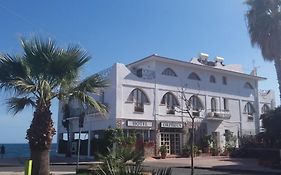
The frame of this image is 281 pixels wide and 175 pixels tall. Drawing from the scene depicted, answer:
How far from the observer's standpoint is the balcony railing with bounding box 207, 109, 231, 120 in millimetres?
38922

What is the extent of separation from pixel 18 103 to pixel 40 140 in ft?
5.92

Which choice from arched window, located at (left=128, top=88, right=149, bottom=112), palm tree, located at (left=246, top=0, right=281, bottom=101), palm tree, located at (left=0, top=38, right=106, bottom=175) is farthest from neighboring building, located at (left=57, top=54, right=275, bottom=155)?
Result: palm tree, located at (left=0, top=38, right=106, bottom=175)

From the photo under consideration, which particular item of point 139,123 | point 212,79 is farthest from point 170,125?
point 212,79

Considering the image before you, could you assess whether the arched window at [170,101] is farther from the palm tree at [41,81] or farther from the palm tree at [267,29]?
the palm tree at [41,81]

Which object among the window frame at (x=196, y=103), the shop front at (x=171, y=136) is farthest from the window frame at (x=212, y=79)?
the shop front at (x=171, y=136)

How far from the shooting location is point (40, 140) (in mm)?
14516

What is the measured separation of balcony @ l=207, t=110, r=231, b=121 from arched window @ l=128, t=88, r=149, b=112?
770 cm

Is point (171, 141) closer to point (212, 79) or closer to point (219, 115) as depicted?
point (219, 115)

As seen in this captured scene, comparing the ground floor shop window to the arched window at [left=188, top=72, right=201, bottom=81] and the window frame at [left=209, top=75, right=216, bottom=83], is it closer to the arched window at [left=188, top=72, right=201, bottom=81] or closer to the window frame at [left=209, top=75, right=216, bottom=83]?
the arched window at [left=188, top=72, right=201, bottom=81]

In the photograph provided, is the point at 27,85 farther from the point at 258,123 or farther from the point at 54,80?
the point at 258,123

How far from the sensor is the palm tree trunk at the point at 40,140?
14.4 meters

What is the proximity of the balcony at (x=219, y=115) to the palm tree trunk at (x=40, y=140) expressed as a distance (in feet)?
85.9

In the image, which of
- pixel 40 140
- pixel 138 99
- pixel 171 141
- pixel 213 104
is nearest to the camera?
pixel 40 140

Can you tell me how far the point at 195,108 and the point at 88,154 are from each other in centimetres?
1133
